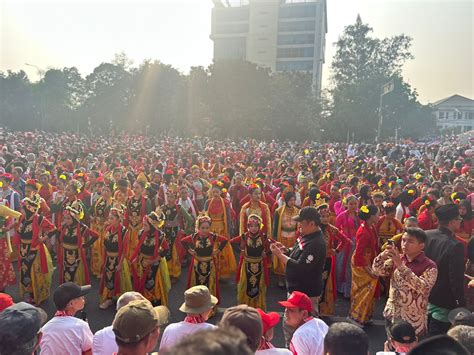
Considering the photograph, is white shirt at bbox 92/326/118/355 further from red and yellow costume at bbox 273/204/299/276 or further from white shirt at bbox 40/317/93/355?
red and yellow costume at bbox 273/204/299/276

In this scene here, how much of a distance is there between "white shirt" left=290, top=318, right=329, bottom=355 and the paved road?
230cm

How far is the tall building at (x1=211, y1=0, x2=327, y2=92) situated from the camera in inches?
3147

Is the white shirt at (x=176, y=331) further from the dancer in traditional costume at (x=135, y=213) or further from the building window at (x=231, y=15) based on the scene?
the building window at (x=231, y=15)

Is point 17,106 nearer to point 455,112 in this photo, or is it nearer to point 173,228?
point 173,228

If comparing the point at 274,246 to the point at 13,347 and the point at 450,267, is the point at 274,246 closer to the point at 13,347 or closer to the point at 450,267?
the point at 450,267

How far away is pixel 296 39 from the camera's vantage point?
8181cm

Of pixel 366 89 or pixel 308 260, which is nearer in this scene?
pixel 308 260

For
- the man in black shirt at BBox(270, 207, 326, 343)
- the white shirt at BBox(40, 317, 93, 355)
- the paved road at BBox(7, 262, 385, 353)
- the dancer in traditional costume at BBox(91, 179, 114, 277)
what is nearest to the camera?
the white shirt at BBox(40, 317, 93, 355)

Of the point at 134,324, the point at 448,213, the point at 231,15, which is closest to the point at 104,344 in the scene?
the point at 134,324

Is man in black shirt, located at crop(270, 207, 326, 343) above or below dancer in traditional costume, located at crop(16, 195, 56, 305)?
above

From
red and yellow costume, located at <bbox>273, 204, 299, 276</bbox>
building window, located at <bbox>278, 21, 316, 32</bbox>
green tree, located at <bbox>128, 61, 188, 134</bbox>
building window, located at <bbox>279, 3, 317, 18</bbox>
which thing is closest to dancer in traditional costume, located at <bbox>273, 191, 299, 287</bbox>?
red and yellow costume, located at <bbox>273, 204, 299, 276</bbox>

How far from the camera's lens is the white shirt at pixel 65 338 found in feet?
10.1

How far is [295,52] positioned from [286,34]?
4151 millimetres

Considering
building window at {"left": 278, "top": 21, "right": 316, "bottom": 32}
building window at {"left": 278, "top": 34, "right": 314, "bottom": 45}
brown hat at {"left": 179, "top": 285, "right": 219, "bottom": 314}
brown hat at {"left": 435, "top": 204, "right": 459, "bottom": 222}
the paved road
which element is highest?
building window at {"left": 278, "top": 21, "right": 316, "bottom": 32}
